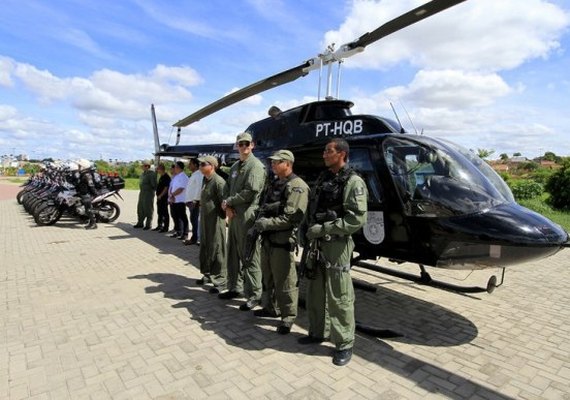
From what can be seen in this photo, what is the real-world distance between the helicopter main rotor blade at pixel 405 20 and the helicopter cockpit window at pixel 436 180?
132cm

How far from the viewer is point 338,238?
11.2 feet

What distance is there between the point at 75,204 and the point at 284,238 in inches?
353

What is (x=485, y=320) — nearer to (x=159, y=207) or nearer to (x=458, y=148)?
(x=458, y=148)

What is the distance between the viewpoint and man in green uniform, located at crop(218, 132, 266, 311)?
4.58 m

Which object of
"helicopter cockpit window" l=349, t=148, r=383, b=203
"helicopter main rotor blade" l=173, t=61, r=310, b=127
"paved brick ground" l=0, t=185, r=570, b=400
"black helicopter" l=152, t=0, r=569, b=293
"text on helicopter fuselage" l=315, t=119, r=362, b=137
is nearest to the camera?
"paved brick ground" l=0, t=185, r=570, b=400

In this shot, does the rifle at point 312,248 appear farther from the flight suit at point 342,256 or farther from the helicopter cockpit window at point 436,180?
the helicopter cockpit window at point 436,180

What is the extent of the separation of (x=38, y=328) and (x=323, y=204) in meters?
3.19

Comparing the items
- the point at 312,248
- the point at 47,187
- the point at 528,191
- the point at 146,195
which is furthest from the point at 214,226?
the point at 528,191

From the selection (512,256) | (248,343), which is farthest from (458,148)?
(248,343)

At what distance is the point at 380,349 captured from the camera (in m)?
3.71

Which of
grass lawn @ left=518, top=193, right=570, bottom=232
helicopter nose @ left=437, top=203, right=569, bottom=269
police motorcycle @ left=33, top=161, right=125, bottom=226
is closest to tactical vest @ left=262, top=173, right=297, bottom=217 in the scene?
helicopter nose @ left=437, top=203, right=569, bottom=269

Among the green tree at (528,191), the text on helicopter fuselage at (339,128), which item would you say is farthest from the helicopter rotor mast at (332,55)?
the green tree at (528,191)

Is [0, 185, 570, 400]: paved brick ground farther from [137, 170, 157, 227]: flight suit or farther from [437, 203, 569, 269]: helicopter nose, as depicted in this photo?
[137, 170, 157, 227]: flight suit

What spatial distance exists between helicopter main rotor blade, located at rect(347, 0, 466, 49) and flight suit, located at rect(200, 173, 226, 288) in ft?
8.96
